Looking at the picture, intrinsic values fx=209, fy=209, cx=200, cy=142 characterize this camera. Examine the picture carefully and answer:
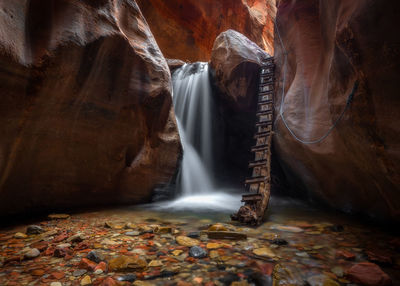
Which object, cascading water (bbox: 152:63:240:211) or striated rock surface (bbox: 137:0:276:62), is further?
striated rock surface (bbox: 137:0:276:62)

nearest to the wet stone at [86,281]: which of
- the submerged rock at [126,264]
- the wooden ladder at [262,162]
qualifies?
the submerged rock at [126,264]

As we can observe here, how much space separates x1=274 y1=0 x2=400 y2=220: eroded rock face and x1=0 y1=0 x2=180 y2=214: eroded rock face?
305 cm

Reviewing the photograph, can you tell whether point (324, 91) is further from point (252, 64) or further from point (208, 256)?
point (252, 64)

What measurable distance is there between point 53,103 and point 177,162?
10.2 ft

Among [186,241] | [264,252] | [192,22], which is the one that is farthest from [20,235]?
[192,22]

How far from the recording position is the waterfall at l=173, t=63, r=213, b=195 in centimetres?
771

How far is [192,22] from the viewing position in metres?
16.5

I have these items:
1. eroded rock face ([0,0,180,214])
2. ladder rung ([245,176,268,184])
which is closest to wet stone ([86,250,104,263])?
eroded rock face ([0,0,180,214])

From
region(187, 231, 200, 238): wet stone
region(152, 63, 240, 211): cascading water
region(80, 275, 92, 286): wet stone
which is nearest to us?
region(80, 275, 92, 286): wet stone

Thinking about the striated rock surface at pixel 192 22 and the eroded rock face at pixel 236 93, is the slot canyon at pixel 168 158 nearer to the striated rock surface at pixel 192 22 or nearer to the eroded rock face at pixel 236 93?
the eroded rock face at pixel 236 93

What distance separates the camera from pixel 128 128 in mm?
4461

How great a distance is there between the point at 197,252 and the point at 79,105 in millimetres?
3106

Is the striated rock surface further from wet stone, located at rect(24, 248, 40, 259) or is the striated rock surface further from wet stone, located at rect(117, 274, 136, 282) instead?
wet stone, located at rect(117, 274, 136, 282)

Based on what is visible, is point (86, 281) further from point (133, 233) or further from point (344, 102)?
point (344, 102)
